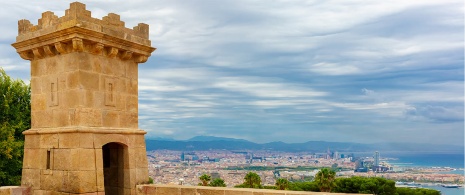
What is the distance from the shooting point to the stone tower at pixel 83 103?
28.2 ft

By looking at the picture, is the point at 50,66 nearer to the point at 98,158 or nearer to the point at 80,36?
the point at 80,36

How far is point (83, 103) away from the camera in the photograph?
8664 millimetres

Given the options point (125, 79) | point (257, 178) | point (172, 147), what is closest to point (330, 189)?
point (257, 178)

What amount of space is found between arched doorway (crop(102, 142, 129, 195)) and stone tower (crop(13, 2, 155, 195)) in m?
0.02

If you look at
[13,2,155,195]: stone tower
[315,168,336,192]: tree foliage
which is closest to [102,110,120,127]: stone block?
[13,2,155,195]: stone tower

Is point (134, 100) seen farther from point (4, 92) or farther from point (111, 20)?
point (4, 92)

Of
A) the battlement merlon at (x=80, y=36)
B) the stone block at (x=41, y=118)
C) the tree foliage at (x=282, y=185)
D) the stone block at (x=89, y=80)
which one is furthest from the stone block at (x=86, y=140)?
the tree foliage at (x=282, y=185)

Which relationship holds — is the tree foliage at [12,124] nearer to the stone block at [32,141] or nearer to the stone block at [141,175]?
the stone block at [32,141]

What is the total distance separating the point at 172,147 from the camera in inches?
4368

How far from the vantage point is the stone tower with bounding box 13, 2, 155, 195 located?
8.60m

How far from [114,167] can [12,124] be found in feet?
54.3

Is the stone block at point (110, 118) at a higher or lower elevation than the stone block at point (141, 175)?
higher

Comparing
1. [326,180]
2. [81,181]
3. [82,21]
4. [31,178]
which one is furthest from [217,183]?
[82,21]

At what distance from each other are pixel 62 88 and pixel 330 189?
2548 cm
